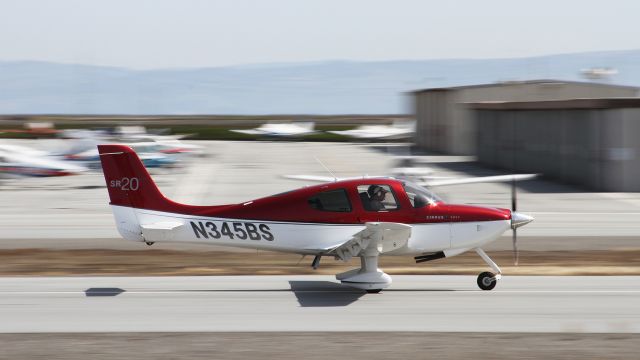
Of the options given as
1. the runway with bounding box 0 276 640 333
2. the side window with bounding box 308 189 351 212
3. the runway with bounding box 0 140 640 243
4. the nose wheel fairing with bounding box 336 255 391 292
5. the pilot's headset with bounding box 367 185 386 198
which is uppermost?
the pilot's headset with bounding box 367 185 386 198

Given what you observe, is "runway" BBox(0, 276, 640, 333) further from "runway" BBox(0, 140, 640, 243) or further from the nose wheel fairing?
"runway" BBox(0, 140, 640, 243)

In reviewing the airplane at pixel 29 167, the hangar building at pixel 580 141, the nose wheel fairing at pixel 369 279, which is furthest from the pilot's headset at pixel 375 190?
the airplane at pixel 29 167

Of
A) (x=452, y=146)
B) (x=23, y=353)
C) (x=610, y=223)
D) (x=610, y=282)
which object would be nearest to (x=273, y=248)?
(x=23, y=353)

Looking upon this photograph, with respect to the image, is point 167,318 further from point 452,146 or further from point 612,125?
point 452,146

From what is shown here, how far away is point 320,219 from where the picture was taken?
15578mm

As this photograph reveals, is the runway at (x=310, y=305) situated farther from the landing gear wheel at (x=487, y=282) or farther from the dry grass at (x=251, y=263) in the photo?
the dry grass at (x=251, y=263)

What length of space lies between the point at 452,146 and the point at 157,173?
1066 inches

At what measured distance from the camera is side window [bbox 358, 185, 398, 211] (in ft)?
50.7

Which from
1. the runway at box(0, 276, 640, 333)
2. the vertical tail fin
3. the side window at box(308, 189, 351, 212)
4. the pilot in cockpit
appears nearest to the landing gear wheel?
the runway at box(0, 276, 640, 333)

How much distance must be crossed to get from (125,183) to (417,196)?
515 centimetres

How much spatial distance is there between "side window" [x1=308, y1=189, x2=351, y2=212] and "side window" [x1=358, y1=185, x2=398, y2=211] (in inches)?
11.4

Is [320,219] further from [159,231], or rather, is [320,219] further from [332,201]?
[159,231]

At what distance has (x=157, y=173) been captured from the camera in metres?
52.8

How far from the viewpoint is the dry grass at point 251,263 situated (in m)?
19.0
